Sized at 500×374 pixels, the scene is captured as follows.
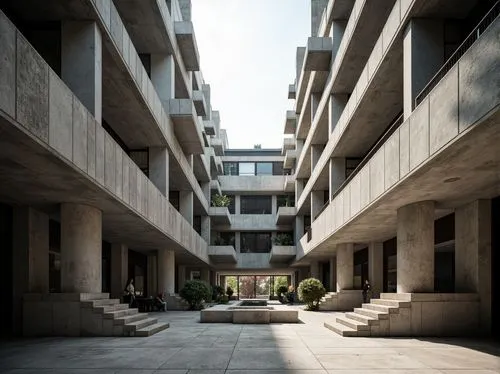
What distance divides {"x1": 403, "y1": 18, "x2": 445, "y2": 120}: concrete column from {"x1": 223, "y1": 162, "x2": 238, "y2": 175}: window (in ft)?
166

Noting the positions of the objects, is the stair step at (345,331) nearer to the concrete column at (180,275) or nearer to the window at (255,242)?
the concrete column at (180,275)

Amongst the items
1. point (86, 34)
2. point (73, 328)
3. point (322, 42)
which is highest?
point (322, 42)

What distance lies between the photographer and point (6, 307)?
1792cm

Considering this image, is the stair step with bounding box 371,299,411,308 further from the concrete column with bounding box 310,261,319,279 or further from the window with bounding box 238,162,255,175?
the window with bounding box 238,162,255,175

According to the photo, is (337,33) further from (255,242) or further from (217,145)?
(255,242)

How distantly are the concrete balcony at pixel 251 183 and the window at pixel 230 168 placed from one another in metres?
4.50

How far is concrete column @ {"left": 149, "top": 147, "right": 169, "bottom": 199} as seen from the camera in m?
25.8

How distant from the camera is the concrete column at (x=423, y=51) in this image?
47.1 feet

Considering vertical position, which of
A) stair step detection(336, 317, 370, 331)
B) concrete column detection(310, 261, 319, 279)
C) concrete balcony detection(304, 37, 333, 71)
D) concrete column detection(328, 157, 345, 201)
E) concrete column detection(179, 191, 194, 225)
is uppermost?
concrete balcony detection(304, 37, 333, 71)

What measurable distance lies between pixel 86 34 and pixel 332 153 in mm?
15413

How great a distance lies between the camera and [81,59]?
14.5 metres

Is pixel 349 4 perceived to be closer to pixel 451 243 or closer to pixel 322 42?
pixel 322 42

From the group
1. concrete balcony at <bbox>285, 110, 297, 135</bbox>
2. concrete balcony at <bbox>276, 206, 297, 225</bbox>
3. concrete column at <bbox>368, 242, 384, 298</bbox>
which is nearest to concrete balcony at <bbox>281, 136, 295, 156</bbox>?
concrete balcony at <bbox>285, 110, 297, 135</bbox>

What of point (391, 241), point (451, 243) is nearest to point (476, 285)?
point (451, 243)
